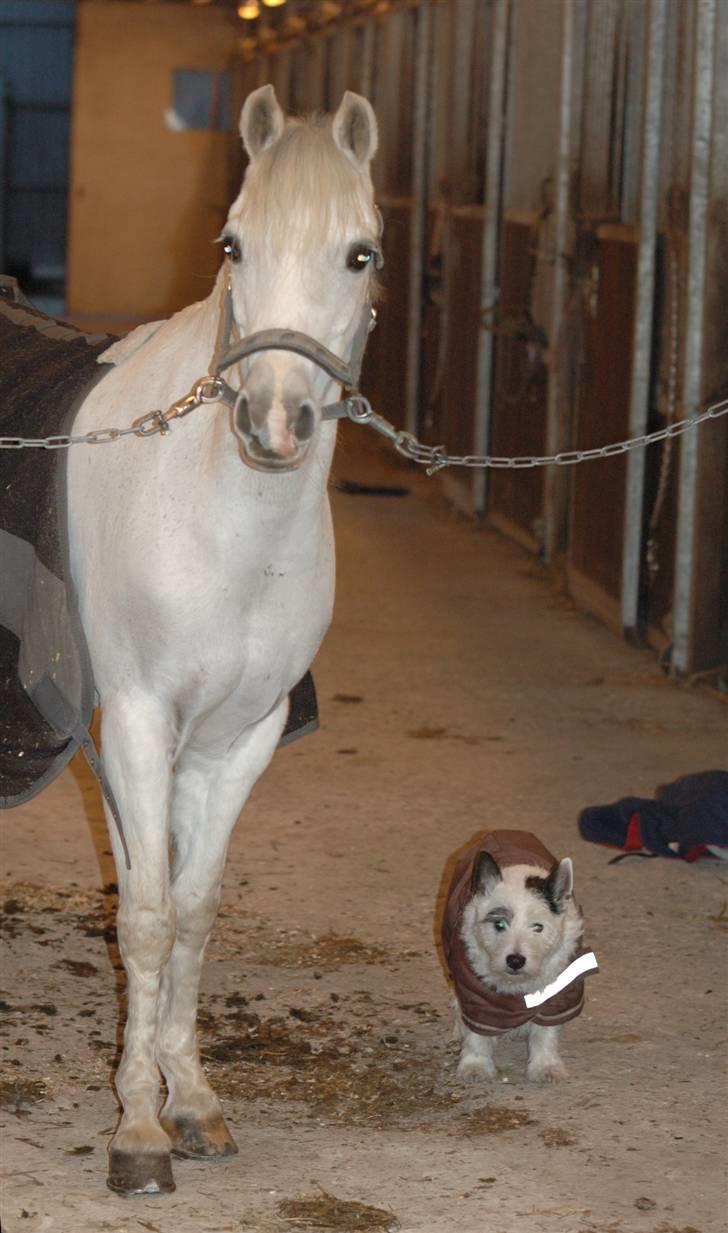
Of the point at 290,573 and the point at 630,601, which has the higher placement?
the point at 290,573

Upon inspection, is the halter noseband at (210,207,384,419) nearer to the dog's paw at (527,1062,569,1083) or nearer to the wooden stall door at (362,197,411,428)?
the dog's paw at (527,1062,569,1083)

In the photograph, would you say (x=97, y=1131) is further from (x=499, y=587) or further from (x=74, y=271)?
(x=74, y=271)

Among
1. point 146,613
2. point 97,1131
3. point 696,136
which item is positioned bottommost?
point 97,1131

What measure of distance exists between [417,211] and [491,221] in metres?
2.04

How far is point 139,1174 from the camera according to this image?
8.65ft

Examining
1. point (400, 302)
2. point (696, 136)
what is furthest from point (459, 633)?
point (400, 302)

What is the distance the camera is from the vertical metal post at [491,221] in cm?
818

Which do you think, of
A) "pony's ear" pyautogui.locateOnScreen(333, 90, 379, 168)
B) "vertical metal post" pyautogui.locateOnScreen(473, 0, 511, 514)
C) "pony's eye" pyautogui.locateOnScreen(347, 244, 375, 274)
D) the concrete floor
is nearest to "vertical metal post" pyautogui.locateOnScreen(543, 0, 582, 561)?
"vertical metal post" pyautogui.locateOnScreen(473, 0, 511, 514)

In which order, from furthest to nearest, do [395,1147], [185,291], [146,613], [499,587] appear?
[185,291] < [499,587] < [395,1147] < [146,613]

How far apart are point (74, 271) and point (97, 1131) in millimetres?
17110

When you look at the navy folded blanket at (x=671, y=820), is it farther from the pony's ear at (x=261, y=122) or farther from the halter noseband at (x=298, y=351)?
the pony's ear at (x=261, y=122)

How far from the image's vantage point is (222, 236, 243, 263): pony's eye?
7.88ft

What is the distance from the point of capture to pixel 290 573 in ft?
8.68

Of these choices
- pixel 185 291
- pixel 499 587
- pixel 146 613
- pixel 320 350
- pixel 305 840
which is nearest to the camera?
pixel 320 350
